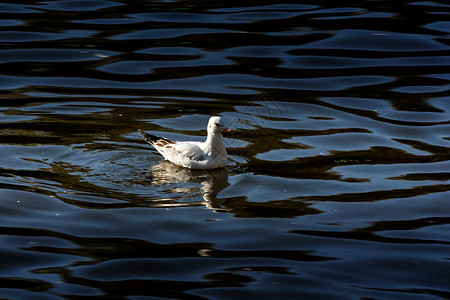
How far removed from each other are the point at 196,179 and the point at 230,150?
4.34ft

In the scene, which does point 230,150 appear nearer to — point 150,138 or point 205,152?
point 205,152

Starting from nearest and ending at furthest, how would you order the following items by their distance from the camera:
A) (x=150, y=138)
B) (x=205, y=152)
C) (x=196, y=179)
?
(x=196, y=179), (x=205, y=152), (x=150, y=138)

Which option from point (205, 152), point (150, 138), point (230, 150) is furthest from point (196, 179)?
point (230, 150)

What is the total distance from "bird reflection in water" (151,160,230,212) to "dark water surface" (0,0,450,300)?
0.13 ft

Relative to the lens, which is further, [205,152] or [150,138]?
[150,138]

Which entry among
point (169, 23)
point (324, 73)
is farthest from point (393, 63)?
point (169, 23)

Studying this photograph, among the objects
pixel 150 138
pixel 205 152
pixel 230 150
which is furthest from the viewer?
pixel 230 150

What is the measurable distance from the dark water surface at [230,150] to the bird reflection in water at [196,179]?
0.13 ft

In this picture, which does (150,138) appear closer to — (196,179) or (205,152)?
(205,152)

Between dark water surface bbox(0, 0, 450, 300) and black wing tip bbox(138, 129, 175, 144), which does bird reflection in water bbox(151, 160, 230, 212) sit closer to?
dark water surface bbox(0, 0, 450, 300)

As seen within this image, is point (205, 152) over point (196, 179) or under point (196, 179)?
over

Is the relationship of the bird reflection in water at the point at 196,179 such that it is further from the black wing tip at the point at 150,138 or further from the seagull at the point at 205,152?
the black wing tip at the point at 150,138

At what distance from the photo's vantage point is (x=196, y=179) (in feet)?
32.6

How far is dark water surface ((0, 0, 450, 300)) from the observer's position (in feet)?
23.8
